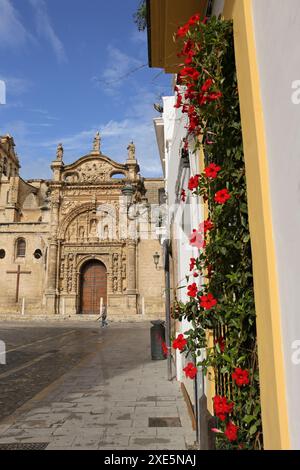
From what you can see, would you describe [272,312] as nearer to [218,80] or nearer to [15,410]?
[218,80]

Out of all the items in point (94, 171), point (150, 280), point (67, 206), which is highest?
point (94, 171)

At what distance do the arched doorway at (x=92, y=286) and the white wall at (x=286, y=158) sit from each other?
31.0 metres

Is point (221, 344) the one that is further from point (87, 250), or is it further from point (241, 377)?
point (87, 250)

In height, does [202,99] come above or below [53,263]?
below

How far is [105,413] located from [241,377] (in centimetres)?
374

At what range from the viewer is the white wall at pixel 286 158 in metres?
1.62

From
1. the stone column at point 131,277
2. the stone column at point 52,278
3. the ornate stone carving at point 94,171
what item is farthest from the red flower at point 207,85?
the ornate stone carving at point 94,171

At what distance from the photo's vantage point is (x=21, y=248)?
34031 millimetres

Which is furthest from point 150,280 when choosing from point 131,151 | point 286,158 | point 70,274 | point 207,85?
point 286,158

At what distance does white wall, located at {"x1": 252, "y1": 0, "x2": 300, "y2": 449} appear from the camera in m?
1.62

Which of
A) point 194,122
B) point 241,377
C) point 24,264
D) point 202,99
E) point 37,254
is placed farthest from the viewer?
point 37,254

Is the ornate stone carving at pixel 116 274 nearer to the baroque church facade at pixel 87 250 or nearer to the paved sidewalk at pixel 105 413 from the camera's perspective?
the baroque church facade at pixel 87 250

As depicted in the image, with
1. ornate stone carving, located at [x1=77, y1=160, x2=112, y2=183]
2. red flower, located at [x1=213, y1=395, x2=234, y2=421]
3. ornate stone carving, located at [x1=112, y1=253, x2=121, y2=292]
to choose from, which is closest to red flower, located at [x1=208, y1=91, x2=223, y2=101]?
red flower, located at [x1=213, y1=395, x2=234, y2=421]

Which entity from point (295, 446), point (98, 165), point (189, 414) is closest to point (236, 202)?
point (295, 446)
